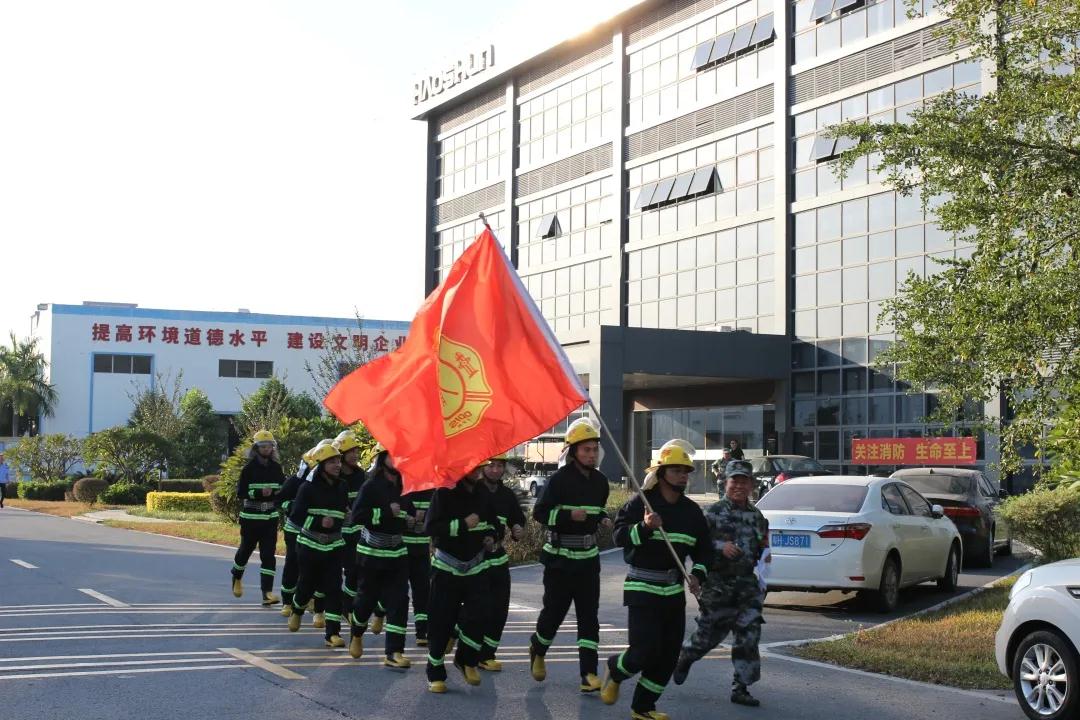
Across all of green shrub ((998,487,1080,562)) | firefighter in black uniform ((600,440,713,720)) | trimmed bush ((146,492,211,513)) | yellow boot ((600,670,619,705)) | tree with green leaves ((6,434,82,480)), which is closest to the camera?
firefighter in black uniform ((600,440,713,720))

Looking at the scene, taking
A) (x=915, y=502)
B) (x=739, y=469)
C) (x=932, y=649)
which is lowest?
(x=932, y=649)

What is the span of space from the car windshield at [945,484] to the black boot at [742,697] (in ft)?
36.6

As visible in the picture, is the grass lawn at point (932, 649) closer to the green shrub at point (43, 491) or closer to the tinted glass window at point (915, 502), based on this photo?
the tinted glass window at point (915, 502)

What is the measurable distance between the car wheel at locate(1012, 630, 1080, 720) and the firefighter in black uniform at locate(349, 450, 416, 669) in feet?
15.2

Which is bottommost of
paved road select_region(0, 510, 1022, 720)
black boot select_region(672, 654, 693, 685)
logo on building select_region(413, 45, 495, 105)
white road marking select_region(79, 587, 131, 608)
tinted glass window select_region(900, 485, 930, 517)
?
white road marking select_region(79, 587, 131, 608)

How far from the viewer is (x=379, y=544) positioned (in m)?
10.4

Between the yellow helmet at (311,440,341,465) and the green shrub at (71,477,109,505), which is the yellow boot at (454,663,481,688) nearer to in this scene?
the yellow helmet at (311,440,341,465)

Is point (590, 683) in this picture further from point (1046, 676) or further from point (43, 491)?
point (43, 491)

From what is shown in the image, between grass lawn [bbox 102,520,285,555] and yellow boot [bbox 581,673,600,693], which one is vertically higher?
yellow boot [bbox 581,673,600,693]

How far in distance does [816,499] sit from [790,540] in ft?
2.73

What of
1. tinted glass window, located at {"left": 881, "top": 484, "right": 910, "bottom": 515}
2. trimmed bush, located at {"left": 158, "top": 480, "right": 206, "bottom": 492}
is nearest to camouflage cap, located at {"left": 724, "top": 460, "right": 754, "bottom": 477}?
tinted glass window, located at {"left": 881, "top": 484, "right": 910, "bottom": 515}

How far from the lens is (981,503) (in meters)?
18.7

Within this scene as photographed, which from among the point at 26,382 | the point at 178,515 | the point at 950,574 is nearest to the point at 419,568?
the point at 950,574

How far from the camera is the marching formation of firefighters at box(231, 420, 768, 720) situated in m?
7.94
